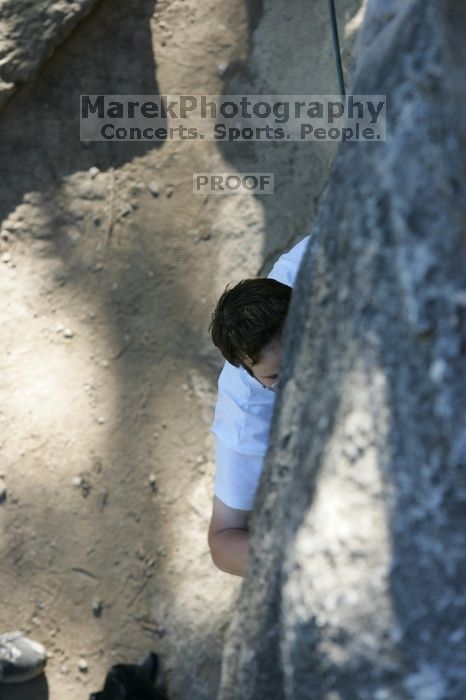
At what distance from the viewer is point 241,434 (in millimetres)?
1690

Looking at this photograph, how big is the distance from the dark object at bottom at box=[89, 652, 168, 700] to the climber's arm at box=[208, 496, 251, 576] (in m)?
0.72

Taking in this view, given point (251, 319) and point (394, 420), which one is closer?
point (394, 420)

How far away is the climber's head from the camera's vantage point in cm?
157

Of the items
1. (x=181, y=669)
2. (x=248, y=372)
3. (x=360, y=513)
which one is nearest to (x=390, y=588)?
(x=360, y=513)

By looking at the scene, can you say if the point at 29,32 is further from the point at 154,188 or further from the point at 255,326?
the point at 255,326

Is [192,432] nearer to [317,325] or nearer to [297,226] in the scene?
[297,226]

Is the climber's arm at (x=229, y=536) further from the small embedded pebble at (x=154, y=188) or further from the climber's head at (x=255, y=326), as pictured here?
the small embedded pebble at (x=154, y=188)

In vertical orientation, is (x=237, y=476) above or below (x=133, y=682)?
above

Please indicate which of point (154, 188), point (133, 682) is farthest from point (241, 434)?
point (154, 188)

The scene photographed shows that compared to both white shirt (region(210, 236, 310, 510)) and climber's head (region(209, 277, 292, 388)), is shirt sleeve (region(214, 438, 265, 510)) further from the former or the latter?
climber's head (region(209, 277, 292, 388))

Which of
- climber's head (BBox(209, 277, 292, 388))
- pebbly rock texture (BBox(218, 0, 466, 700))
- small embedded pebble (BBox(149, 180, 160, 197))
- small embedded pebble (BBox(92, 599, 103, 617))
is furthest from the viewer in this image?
small embedded pebble (BBox(149, 180, 160, 197))

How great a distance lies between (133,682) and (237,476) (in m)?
0.91

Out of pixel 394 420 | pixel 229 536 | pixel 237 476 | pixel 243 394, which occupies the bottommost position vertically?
pixel 229 536

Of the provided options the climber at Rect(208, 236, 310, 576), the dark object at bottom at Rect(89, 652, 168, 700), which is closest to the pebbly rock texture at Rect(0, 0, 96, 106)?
the climber at Rect(208, 236, 310, 576)
